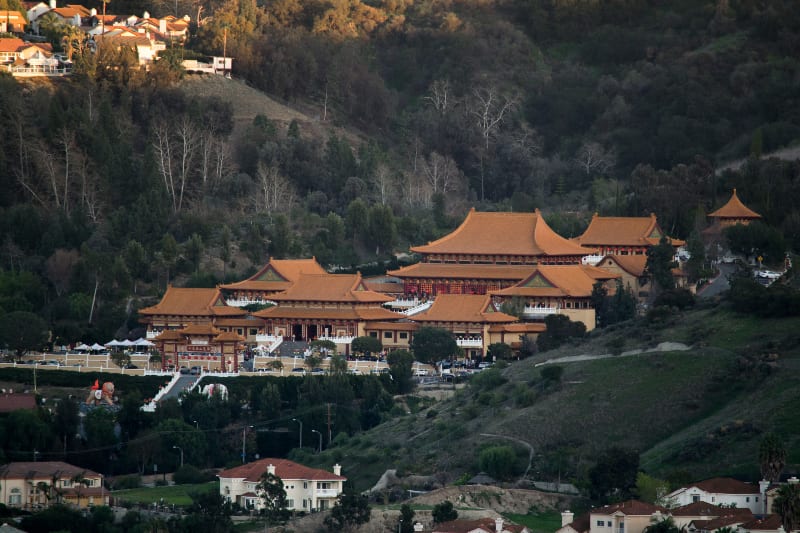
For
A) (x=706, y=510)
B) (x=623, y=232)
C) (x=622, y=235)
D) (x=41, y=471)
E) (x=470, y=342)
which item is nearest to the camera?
(x=706, y=510)

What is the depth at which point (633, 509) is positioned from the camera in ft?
238

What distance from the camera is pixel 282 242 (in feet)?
390

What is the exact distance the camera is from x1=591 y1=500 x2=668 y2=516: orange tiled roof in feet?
238

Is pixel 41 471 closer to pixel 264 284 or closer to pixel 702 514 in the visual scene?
pixel 702 514

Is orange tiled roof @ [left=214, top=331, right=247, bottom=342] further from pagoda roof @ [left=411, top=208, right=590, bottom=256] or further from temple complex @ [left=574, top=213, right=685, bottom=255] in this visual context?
temple complex @ [left=574, top=213, right=685, bottom=255]

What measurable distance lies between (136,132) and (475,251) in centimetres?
2756

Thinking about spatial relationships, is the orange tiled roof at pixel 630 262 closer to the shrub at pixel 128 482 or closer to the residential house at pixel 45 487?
the shrub at pixel 128 482

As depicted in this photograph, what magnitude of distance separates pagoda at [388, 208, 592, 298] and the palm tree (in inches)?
1635

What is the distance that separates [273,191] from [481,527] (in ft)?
190

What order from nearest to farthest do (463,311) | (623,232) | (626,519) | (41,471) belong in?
(626,519) < (41,471) < (463,311) < (623,232)

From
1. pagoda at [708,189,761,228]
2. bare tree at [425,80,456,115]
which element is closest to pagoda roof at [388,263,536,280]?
pagoda at [708,189,761,228]

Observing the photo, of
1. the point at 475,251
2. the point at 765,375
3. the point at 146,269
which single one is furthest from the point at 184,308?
the point at 765,375

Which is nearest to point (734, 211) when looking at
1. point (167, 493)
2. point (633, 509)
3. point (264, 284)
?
point (264, 284)

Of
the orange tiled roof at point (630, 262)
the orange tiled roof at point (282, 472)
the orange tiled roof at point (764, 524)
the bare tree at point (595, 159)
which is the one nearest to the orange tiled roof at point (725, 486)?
the orange tiled roof at point (764, 524)
